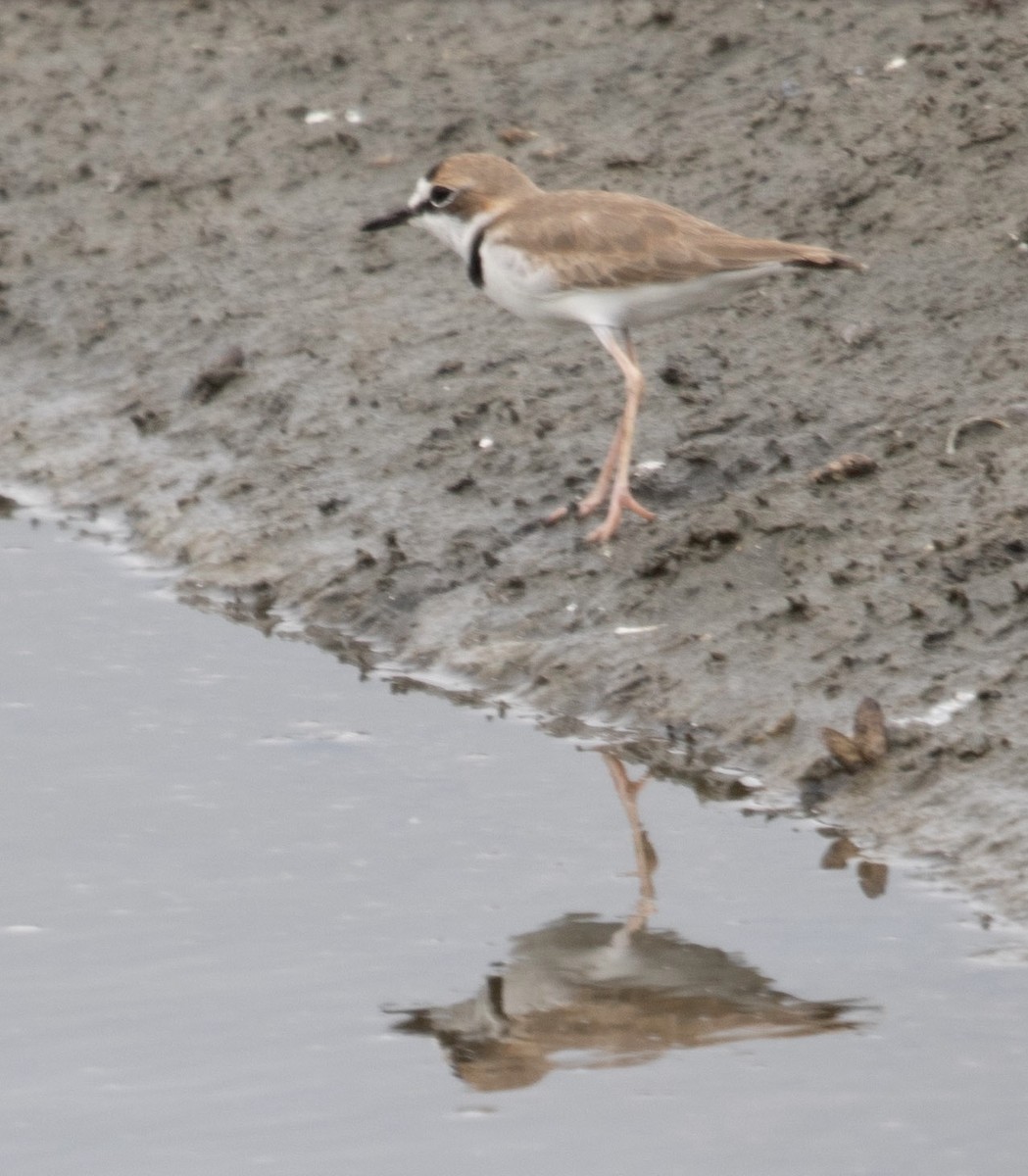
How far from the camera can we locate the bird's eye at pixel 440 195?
7.88m

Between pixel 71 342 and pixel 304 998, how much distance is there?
562 centimetres

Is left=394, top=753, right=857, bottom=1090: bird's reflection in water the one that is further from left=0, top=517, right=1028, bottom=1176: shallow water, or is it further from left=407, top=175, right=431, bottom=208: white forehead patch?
left=407, top=175, right=431, bottom=208: white forehead patch

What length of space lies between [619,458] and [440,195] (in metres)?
1.22

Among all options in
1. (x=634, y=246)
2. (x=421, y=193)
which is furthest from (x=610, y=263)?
(x=421, y=193)

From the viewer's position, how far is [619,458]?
24.6ft

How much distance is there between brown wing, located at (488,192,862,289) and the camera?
23.8ft

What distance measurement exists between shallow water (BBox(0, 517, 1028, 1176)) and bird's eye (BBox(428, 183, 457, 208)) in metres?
1.97

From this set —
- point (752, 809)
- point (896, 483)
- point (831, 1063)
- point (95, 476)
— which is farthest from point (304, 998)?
point (95, 476)

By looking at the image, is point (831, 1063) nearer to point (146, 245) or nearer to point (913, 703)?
point (913, 703)

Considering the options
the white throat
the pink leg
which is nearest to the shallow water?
the pink leg

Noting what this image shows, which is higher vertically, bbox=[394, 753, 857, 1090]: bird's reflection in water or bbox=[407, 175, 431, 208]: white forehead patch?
bbox=[407, 175, 431, 208]: white forehead patch

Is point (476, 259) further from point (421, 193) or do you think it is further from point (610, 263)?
point (610, 263)

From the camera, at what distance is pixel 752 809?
6.04m

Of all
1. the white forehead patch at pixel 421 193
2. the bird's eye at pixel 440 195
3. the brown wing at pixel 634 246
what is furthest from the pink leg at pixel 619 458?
the white forehead patch at pixel 421 193
